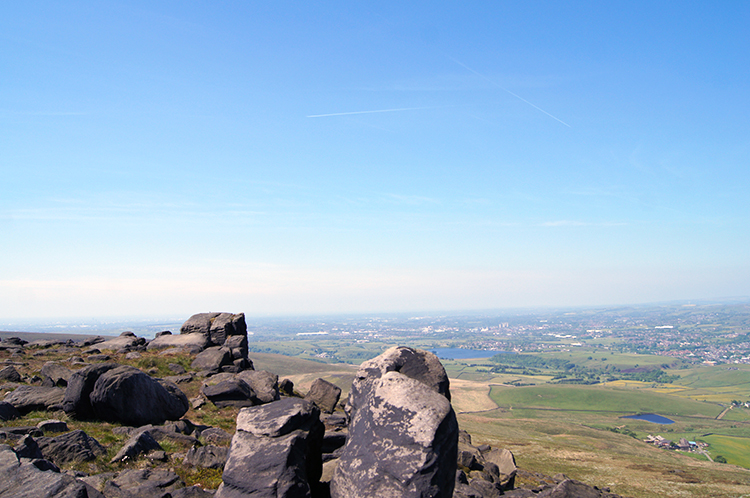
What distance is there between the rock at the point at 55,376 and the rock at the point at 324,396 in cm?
1752

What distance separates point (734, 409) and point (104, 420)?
245182 mm

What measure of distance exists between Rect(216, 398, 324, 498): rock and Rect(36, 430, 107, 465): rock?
7.92 m

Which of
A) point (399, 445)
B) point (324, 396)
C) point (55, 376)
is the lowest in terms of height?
point (324, 396)

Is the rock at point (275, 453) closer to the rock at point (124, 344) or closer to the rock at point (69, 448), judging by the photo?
the rock at point (69, 448)

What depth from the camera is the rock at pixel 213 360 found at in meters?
37.3

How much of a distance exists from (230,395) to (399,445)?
2161 cm

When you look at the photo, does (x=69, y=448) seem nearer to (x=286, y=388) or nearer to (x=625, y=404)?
(x=286, y=388)

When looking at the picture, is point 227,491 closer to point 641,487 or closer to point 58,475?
point 58,475

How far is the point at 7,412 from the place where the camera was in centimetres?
2034

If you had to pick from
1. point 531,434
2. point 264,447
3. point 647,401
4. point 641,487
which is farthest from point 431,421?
point 647,401

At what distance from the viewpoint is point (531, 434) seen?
331 ft

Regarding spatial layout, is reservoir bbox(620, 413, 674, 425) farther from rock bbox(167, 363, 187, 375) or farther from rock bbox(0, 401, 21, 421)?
rock bbox(0, 401, 21, 421)

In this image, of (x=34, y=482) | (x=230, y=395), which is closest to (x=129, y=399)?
(x=230, y=395)

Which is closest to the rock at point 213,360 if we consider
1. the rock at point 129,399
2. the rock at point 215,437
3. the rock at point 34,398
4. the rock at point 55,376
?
Answer: the rock at point 55,376
